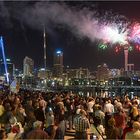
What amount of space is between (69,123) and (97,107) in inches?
70.9

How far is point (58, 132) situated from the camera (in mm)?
12492

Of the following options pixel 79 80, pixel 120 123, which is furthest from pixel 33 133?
pixel 79 80

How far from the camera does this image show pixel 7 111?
1594 cm

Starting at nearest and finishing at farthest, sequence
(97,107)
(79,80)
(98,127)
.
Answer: (98,127) < (97,107) < (79,80)

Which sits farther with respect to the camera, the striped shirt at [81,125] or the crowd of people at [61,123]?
the striped shirt at [81,125]

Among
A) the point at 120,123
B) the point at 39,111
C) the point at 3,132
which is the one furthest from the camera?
the point at 39,111

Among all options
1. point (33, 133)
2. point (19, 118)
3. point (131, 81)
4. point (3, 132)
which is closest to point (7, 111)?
point (19, 118)

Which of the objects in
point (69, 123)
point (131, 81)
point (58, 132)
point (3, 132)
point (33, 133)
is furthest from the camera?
point (131, 81)

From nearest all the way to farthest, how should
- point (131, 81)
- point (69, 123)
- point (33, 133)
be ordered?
point (33, 133)
point (69, 123)
point (131, 81)

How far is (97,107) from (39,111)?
2521 mm

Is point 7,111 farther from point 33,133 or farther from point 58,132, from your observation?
point 33,133

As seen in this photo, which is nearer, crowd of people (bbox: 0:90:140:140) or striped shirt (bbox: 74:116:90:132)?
crowd of people (bbox: 0:90:140:140)

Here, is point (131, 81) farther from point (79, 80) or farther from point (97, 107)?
point (97, 107)

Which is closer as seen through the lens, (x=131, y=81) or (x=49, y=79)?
(x=131, y=81)
